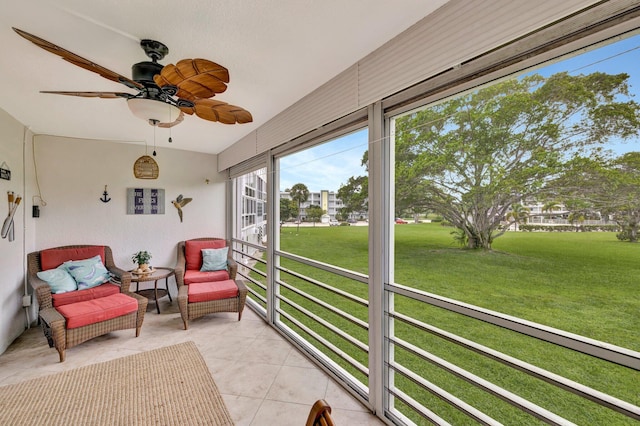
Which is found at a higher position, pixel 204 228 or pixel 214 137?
pixel 214 137

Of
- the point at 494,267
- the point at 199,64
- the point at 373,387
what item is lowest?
the point at 373,387

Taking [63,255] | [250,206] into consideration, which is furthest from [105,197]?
[250,206]

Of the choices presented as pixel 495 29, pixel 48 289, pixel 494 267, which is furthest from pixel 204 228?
pixel 495 29

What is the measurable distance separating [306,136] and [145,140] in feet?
9.13

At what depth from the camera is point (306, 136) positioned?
9.14ft

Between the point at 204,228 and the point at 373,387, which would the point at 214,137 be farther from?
the point at 373,387

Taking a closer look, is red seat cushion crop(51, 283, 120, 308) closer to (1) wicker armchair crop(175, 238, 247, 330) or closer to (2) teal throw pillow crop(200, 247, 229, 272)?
(1) wicker armchair crop(175, 238, 247, 330)

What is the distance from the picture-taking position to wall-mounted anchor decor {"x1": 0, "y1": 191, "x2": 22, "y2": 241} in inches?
111

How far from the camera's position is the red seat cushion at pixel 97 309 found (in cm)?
271

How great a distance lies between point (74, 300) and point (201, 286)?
130cm

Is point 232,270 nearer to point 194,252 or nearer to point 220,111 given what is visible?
point 194,252

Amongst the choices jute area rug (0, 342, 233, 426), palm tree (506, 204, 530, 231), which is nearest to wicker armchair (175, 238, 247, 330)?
jute area rug (0, 342, 233, 426)

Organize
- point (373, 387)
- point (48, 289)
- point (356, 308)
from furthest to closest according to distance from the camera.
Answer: point (356, 308), point (48, 289), point (373, 387)

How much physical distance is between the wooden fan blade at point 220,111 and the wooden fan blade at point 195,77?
0.58 ft
